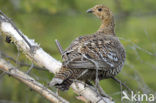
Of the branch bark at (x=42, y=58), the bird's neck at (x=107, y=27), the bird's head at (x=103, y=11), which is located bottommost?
the branch bark at (x=42, y=58)

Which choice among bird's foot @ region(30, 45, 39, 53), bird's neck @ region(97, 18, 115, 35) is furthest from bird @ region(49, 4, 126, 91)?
bird's neck @ region(97, 18, 115, 35)

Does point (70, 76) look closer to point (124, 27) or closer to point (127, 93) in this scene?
point (127, 93)

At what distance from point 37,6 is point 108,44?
9.41 feet

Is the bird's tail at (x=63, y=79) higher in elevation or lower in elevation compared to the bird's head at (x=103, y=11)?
lower

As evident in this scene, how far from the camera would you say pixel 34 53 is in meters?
4.66

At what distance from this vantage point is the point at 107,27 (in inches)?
239

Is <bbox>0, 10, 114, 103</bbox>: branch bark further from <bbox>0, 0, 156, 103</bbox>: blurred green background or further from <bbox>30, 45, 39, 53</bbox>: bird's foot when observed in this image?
<bbox>0, 0, 156, 103</bbox>: blurred green background

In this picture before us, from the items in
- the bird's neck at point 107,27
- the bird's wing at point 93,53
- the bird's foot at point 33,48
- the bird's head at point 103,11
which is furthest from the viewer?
the bird's head at point 103,11

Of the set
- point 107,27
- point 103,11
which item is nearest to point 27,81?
point 107,27

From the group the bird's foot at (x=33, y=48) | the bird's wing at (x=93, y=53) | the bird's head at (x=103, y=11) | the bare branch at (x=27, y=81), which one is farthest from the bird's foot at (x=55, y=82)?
the bird's head at (x=103, y=11)

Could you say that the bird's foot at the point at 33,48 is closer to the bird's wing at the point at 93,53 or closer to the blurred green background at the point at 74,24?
the bird's wing at the point at 93,53

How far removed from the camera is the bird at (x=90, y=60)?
169 inches

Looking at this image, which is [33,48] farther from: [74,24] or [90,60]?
[74,24]

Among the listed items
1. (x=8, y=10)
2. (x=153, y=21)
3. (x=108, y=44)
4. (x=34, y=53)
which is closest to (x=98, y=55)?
(x=108, y=44)
